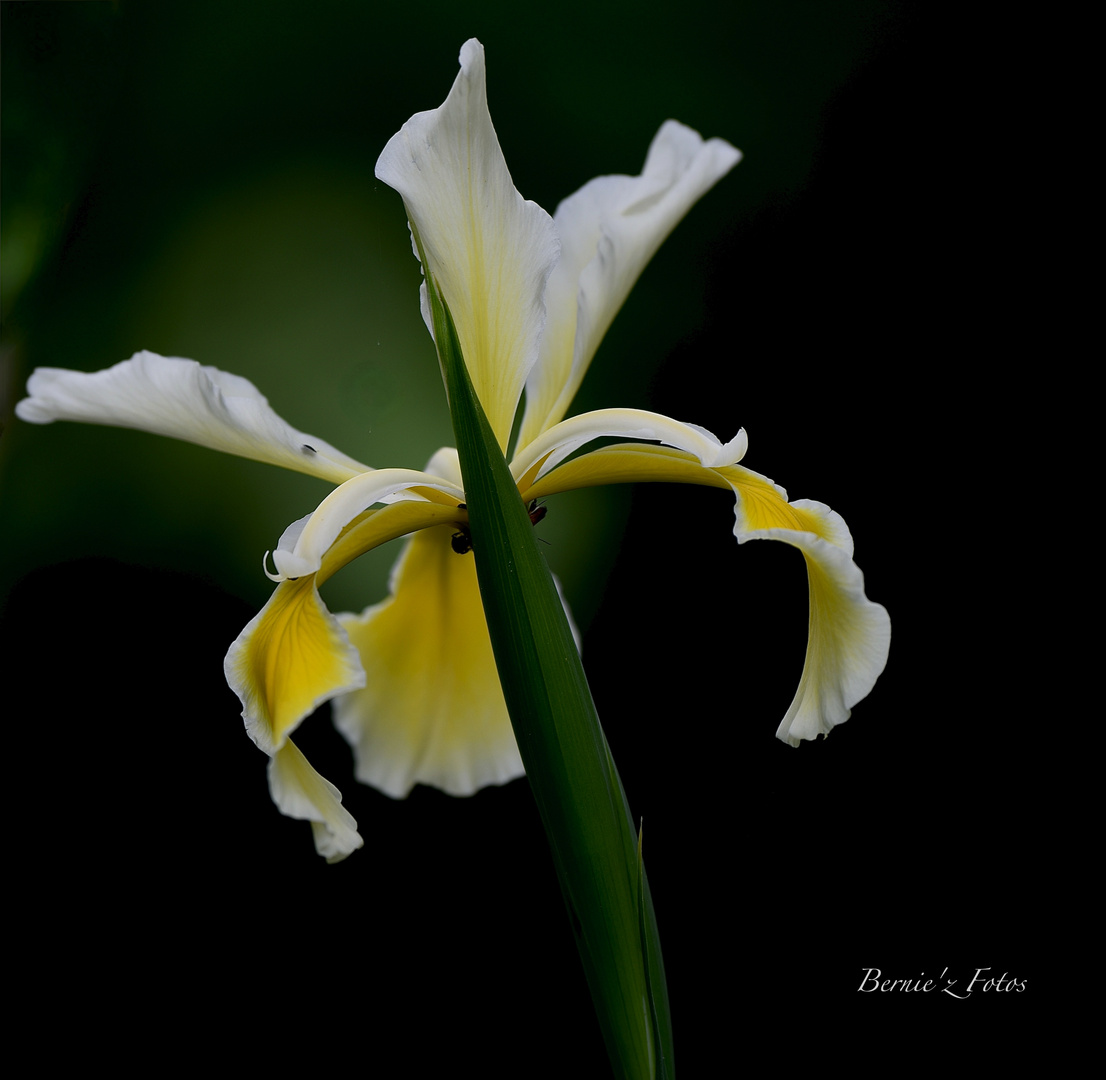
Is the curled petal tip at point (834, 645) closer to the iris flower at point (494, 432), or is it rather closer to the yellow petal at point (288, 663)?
the iris flower at point (494, 432)

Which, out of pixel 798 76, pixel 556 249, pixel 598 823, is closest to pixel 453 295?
pixel 556 249

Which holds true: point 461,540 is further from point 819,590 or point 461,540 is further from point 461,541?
point 819,590

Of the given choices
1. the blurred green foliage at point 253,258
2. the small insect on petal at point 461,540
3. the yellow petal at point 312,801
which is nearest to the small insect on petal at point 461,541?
the small insect on petal at point 461,540

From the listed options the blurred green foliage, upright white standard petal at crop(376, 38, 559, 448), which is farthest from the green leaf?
the blurred green foliage

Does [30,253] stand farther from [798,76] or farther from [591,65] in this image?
[798,76]

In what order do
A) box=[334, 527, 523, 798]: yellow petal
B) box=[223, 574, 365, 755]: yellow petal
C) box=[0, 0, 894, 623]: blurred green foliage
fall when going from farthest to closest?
box=[0, 0, 894, 623]: blurred green foliage → box=[334, 527, 523, 798]: yellow petal → box=[223, 574, 365, 755]: yellow petal

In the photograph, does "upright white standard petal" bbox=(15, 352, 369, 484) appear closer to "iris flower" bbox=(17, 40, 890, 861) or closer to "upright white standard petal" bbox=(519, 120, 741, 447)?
"iris flower" bbox=(17, 40, 890, 861)
